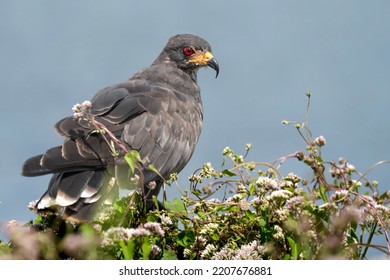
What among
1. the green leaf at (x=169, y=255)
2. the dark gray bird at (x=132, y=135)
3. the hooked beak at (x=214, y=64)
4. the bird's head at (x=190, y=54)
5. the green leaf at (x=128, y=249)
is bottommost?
the green leaf at (x=128, y=249)

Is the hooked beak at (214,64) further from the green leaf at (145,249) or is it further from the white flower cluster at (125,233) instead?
the green leaf at (145,249)

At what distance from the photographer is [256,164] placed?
16.5ft

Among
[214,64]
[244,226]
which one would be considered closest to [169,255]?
[244,226]

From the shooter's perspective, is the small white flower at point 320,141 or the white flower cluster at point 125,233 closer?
the white flower cluster at point 125,233

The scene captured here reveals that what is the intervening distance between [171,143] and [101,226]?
93.0 inches

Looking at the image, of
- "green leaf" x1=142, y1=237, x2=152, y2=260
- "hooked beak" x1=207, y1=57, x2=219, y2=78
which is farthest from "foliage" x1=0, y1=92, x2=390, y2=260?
"hooked beak" x1=207, y1=57, x2=219, y2=78

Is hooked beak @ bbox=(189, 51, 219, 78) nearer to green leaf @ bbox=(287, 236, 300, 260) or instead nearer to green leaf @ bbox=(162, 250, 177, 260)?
green leaf @ bbox=(162, 250, 177, 260)

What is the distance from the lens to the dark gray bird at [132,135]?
5055 mm

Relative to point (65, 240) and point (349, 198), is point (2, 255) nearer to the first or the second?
point (65, 240)

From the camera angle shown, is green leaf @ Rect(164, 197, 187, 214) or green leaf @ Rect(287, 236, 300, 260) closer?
green leaf @ Rect(287, 236, 300, 260)

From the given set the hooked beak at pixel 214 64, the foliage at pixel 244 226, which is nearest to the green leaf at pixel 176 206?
the foliage at pixel 244 226

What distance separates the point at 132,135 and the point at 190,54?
316 cm

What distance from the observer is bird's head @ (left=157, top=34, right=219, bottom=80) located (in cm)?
888
